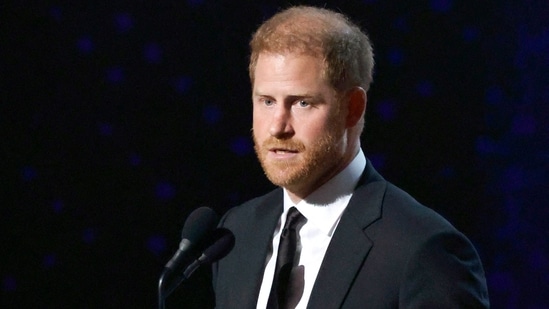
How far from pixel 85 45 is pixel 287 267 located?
46.5 inches

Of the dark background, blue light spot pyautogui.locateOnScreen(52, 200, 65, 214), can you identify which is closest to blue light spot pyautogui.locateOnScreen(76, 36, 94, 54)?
the dark background

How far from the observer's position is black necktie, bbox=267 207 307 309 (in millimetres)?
1983

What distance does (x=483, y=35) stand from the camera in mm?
2596

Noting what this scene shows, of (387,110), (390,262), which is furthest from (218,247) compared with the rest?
(387,110)

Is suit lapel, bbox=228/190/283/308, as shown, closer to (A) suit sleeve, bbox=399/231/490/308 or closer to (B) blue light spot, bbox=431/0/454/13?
(A) suit sleeve, bbox=399/231/490/308

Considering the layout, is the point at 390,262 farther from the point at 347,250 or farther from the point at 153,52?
the point at 153,52

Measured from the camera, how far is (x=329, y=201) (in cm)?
204

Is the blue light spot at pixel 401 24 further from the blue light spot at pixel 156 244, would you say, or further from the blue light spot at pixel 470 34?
the blue light spot at pixel 156 244

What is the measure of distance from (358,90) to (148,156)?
1.01 metres

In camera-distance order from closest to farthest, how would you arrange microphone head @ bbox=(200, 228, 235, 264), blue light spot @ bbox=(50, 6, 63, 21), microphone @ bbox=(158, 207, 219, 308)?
1. microphone @ bbox=(158, 207, 219, 308)
2. microphone head @ bbox=(200, 228, 235, 264)
3. blue light spot @ bbox=(50, 6, 63, 21)

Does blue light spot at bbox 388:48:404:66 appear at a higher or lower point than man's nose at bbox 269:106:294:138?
lower

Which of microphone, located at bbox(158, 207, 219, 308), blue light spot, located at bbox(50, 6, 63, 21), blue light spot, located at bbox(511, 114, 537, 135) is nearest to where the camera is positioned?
microphone, located at bbox(158, 207, 219, 308)

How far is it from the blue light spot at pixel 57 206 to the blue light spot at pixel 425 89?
116cm

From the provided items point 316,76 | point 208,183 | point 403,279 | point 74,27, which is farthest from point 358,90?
point 74,27
